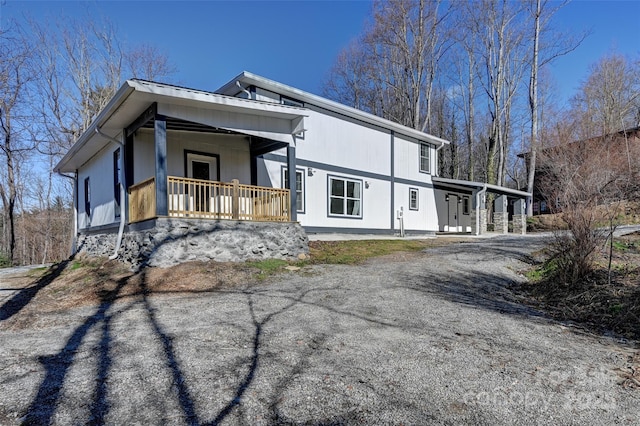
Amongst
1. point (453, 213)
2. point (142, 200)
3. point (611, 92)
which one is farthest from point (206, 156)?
point (611, 92)

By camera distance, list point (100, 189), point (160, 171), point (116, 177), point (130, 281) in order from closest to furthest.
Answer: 1. point (130, 281)
2. point (160, 171)
3. point (116, 177)
4. point (100, 189)

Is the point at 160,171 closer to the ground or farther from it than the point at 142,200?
farther from it

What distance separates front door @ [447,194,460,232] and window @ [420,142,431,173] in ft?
8.14

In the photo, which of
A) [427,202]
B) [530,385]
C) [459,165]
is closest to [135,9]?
[427,202]

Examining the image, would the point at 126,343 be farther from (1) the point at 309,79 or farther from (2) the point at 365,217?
(1) the point at 309,79

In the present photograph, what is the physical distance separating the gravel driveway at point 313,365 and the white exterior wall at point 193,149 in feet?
15.8

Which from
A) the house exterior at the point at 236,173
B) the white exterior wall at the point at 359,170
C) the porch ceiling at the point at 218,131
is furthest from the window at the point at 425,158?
the porch ceiling at the point at 218,131

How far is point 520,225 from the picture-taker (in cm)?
1973

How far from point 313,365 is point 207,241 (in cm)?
532

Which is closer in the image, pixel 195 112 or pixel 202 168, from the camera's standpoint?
pixel 195 112

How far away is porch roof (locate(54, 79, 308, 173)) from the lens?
7.16 m

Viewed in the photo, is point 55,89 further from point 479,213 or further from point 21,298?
point 479,213

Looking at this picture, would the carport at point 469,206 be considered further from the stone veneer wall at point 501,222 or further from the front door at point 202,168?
the front door at point 202,168

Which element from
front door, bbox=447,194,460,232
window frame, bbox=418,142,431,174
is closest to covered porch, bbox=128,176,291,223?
window frame, bbox=418,142,431,174
